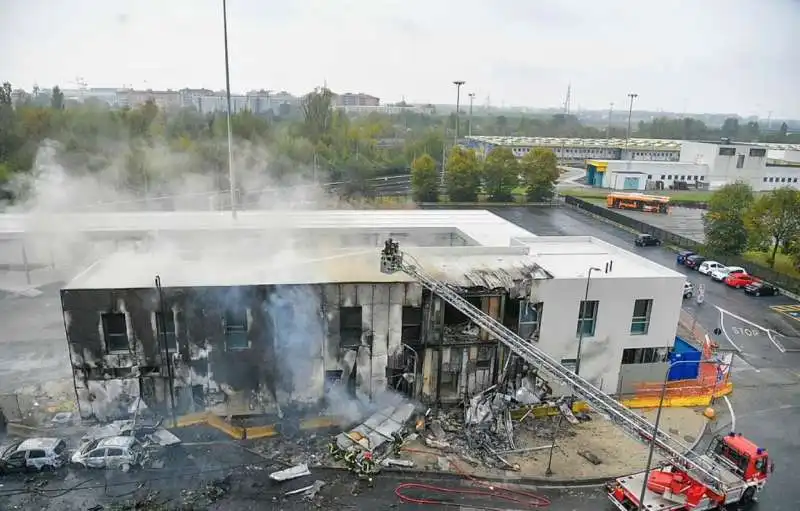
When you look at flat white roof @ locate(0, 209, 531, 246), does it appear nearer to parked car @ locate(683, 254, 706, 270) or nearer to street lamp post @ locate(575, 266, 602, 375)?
street lamp post @ locate(575, 266, 602, 375)

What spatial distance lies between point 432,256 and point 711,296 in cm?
1453

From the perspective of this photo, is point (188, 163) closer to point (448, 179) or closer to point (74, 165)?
point (74, 165)

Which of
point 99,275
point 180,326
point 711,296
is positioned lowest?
point 711,296

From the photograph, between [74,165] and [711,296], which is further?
[74,165]

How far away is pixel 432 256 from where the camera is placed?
14250 millimetres

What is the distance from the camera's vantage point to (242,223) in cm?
1822

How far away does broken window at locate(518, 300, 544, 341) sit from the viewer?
43.5 feet

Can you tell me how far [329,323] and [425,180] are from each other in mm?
31030

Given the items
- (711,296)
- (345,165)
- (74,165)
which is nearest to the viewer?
(711,296)

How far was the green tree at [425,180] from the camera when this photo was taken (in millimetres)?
41969

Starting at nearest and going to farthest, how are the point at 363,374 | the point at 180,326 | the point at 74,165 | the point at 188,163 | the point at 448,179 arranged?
1. the point at 180,326
2. the point at 363,374
3. the point at 74,165
4. the point at 188,163
5. the point at 448,179

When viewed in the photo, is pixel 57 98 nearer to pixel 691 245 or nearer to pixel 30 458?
pixel 30 458

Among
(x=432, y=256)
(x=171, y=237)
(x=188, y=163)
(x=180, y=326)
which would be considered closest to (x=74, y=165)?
(x=188, y=163)

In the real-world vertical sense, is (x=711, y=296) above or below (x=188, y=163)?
below
